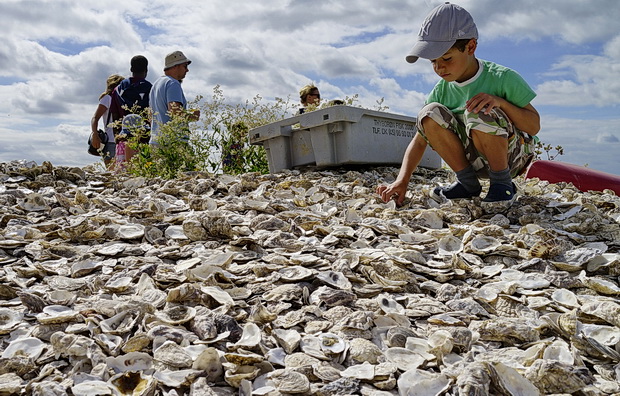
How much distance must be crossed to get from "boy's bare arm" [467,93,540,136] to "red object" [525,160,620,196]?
200cm

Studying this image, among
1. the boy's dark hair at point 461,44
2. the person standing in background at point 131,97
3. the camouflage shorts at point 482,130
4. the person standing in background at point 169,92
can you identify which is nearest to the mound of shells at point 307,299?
the camouflage shorts at point 482,130

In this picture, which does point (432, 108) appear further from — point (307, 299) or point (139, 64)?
point (139, 64)

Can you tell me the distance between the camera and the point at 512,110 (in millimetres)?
2990

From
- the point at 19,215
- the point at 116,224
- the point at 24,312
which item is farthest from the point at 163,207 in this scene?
the point at 24,312

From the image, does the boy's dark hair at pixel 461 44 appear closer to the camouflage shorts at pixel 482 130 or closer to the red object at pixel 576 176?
the camouflage shorts at pixel 482 130

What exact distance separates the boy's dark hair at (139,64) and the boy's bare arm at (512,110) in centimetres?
401

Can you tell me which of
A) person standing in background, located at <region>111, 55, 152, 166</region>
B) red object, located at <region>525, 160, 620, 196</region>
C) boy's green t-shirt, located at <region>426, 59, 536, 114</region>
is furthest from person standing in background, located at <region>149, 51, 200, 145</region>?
red object, located at <region>525, 160, 620, 196</region>

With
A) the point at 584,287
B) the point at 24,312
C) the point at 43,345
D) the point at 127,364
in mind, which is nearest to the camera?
the point at 127,364

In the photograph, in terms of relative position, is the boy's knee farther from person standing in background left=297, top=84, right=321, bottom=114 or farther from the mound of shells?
person standing in background left=297, top=84, right=321, bottom=114

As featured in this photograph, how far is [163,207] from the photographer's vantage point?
10.2 feet

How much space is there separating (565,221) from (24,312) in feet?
8.69

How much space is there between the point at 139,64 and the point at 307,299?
4635mm

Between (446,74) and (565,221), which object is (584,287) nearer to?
(565,221)

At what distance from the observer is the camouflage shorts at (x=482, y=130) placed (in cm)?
303
